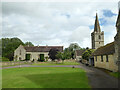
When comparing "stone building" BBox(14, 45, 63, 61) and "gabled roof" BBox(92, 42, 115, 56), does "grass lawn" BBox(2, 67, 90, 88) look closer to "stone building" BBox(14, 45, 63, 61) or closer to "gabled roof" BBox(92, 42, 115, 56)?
"gabled roof" BBox(92, 42, 115, 56)

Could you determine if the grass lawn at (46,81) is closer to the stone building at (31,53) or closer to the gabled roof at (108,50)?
the gabled roof at (108,50)

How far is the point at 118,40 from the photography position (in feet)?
52.6

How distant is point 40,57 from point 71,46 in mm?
58842

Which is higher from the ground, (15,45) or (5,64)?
(15,45)

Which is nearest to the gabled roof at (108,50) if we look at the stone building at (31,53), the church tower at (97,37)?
the church tower at (97,37)

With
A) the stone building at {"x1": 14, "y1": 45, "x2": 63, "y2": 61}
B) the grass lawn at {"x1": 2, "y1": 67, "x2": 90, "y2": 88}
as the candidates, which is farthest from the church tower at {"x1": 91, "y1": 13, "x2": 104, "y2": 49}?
the grass lawn at {"x1": 2, "y1": 67, "x2": 90, "y2": 88}

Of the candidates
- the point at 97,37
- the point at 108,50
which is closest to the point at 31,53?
the point at 97,37

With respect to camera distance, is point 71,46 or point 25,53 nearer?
point 25,53

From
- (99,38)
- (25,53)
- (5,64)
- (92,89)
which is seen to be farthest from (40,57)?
(92,89)

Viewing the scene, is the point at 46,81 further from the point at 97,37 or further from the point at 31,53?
the point at 31,53

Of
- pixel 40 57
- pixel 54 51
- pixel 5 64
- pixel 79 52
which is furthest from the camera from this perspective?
pixel 79 52

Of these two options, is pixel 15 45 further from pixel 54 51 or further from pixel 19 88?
pixel 19 88

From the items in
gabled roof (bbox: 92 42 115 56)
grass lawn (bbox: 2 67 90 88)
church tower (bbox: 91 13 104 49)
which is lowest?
grass lawn (bbox: 2 67 90 88)

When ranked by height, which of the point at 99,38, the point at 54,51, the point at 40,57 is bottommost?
the point at 40,57
